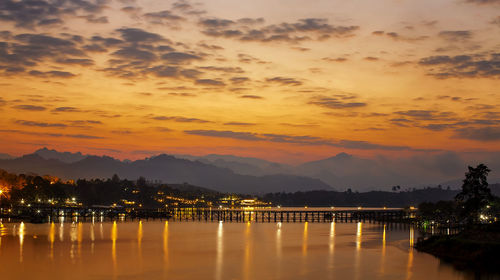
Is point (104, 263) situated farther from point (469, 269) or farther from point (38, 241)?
→ point (469, 269)

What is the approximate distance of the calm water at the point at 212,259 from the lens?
54250mm

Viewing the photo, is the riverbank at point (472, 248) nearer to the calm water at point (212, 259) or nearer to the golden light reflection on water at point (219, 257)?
the calm water at point (212, 259)

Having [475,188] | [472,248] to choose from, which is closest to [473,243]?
[472,248]

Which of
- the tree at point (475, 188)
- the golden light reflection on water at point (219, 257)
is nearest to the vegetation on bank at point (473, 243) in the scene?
the tree at point (475, 188)

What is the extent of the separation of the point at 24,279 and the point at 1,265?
9569mm

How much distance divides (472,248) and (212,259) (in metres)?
28.6

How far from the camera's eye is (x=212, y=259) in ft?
218

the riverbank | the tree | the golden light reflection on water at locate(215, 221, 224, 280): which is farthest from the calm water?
the tree

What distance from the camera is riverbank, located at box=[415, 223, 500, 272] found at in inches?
2115

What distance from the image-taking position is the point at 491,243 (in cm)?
5669

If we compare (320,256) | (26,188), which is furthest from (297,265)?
(26,188)

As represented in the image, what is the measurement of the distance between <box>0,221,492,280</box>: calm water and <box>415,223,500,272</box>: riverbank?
6.09 feet

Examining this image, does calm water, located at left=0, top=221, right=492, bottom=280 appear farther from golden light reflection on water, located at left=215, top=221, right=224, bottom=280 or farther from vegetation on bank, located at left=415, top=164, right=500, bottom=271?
vegetation on bank, located at left=415, top=164, right=500, bottom=271

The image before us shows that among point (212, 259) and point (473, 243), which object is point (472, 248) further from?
point (212, 259)
